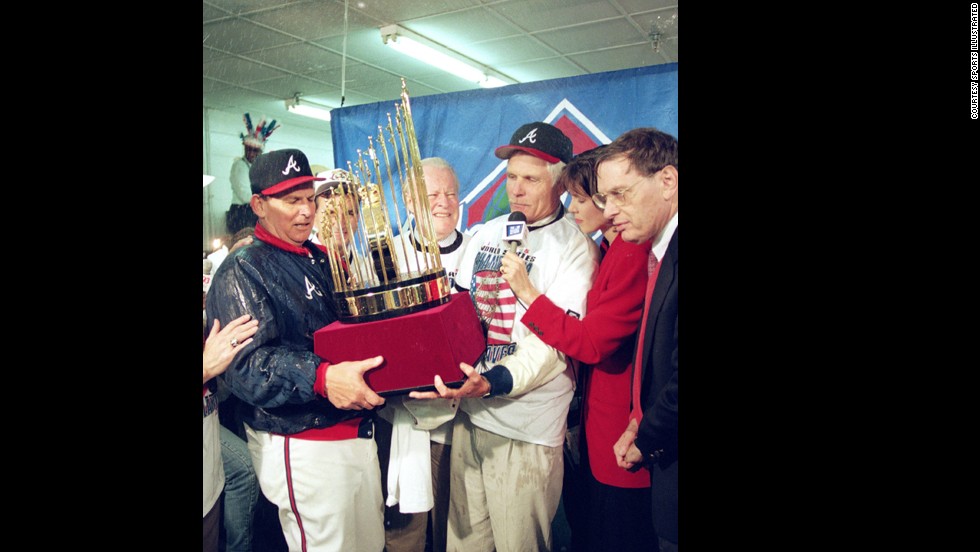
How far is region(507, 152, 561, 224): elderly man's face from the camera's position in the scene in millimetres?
1213

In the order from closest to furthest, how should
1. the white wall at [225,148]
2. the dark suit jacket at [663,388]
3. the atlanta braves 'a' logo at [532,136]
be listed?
the dark suit jacket at [663,388], the atlanta braves 'a' logo at [532,136], the white wall at [225,148]

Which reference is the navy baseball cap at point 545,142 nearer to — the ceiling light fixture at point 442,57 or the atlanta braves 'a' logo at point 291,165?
the ceiling light fixture at point 442,57

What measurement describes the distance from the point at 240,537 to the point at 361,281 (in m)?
0.70

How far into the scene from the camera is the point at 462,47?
1.25 m

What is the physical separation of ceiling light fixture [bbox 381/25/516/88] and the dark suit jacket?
0.50 m

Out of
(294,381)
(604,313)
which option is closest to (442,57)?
(604,313)

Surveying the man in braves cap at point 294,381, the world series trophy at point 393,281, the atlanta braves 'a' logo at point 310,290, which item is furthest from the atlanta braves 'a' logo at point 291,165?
the atlanta braves 'a' logo at point 310,290

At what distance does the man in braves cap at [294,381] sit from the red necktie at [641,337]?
0.51 m

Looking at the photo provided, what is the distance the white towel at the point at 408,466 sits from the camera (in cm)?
130

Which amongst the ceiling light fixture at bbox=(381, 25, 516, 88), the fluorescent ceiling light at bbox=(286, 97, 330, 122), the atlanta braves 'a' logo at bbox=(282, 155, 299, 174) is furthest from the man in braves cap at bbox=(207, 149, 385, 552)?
the ceiling light fixture at bbox=(381, 25, 516, 88)
